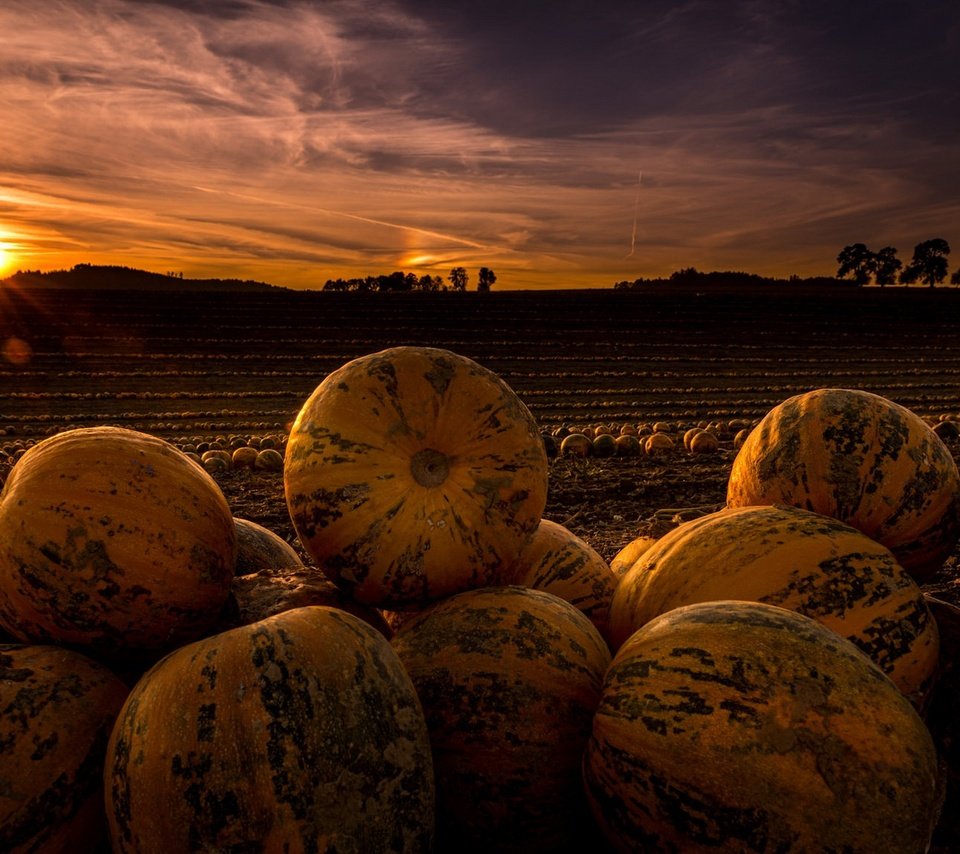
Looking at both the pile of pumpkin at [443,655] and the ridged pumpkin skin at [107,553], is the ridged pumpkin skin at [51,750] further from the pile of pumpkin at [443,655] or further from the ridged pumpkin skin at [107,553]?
the ridged pumpkin skin at [107,553]

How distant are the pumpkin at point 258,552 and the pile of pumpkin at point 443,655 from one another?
269 mm

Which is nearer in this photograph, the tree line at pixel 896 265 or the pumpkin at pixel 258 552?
the pumpkin at pixel 258 552

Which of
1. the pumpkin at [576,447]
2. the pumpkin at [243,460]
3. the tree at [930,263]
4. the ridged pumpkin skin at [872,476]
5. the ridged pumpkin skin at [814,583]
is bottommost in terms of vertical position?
the pumpkin at [243,460]

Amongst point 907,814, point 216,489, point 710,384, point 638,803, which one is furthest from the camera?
point 710,384

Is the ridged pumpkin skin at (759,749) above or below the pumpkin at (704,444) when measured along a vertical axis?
above

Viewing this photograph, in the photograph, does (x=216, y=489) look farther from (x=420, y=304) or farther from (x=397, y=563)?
(x=420, y=304)

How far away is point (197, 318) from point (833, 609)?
1809 inches

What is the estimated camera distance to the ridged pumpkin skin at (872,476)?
9.55 feet

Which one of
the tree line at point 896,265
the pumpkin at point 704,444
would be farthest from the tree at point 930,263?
the pumpkin at point 704,444

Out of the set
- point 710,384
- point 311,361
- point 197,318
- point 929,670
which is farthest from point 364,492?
point 197,318


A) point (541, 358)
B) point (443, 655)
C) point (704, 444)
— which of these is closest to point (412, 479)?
point (443, 655)

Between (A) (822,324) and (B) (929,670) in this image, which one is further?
(A) (822,324)

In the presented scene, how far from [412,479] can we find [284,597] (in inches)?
22.9

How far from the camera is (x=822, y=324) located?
44.5m
